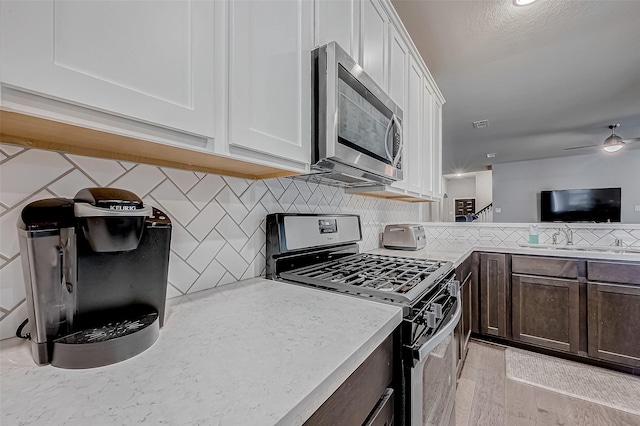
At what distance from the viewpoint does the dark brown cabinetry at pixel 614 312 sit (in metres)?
2.03

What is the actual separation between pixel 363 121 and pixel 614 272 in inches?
91.8

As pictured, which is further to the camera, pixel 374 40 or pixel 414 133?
pixel 414 133

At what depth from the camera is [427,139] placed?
2324 mm

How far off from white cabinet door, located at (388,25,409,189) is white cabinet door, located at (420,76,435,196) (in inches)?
16.0

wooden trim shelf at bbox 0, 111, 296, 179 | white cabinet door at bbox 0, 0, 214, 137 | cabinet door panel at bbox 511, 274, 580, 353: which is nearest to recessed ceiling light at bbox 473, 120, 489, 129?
cabinet door panel at bbox 511, 274, 580, 353

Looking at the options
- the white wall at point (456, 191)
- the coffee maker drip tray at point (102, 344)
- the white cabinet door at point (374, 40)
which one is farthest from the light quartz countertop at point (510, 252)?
the white wall at point (456, 191)

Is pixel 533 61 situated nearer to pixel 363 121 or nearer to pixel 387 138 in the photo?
pixel 387 138

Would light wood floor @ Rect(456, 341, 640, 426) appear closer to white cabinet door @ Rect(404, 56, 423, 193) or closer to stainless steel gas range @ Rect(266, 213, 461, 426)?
stainless steel gas range @ Rect(266, 213, 461, 426)

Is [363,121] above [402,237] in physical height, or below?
above

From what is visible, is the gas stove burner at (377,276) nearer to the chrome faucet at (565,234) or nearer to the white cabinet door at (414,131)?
the white cabinet door at (414,131)

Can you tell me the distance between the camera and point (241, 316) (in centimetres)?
78

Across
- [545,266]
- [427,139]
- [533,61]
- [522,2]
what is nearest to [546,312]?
[545,266]

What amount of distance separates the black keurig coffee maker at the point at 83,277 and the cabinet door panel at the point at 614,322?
2941 millimetres

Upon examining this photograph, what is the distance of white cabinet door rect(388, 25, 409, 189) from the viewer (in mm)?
1669
